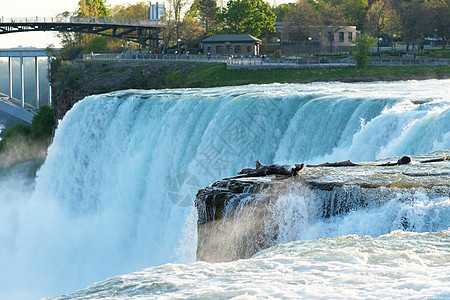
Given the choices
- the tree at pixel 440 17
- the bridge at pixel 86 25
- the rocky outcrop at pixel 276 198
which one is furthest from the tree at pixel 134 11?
the rocky outcrop at pixel 276 198

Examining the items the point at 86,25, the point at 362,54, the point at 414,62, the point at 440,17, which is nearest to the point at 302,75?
the point at 362,54

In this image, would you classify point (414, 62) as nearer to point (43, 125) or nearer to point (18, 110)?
point (43, 125)

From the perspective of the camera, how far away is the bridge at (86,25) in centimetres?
8025

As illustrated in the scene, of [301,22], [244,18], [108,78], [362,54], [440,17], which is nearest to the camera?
[362,54]

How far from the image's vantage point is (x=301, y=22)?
8181 centimetres

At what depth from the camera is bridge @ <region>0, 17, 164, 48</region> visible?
8025 cm

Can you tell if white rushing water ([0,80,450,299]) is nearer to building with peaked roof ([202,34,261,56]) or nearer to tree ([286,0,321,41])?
building with peaked roof ([202,34,261,56])

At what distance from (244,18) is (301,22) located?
22.4 ft

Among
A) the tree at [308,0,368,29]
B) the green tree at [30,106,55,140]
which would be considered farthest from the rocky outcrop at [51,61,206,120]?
the tree at [308,0,368,29]

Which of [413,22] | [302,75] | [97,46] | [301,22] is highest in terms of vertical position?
[301,22]

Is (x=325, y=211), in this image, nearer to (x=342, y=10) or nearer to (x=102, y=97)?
(x=102, y=97)

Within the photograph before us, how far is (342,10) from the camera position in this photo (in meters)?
88.6

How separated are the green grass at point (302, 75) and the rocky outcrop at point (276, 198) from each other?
37.6 m

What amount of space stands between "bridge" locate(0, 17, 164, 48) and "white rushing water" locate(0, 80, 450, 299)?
4702cm
